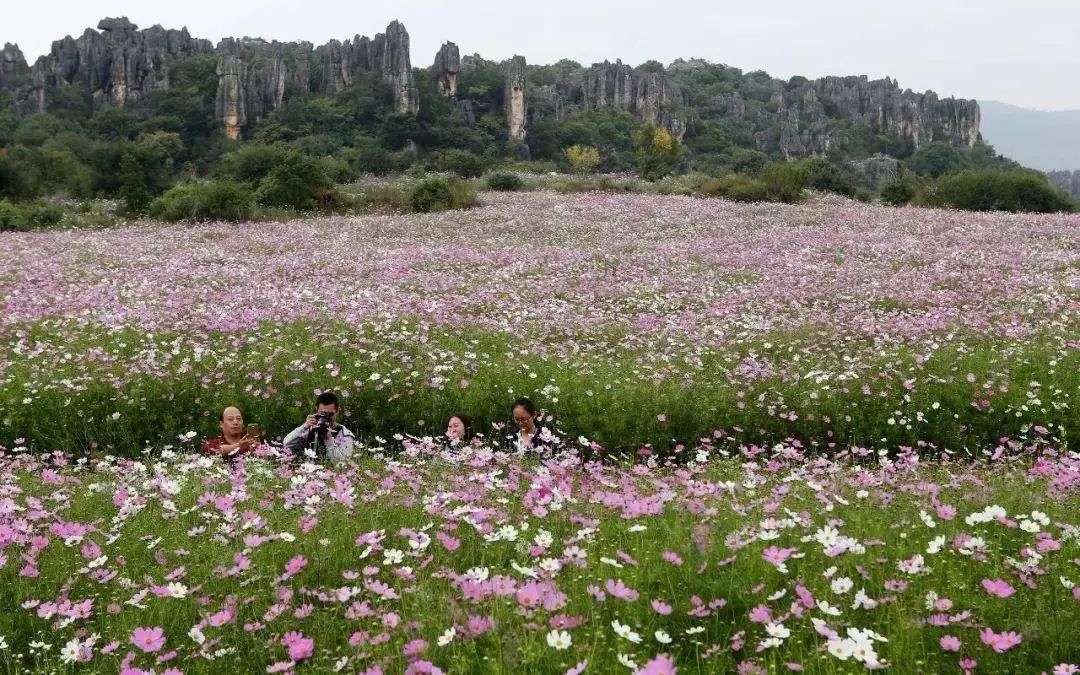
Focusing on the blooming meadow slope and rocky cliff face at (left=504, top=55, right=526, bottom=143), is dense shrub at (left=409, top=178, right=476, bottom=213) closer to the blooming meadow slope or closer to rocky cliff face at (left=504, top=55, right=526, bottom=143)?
the blooming meadow slope

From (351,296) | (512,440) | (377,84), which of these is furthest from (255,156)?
(377,84)

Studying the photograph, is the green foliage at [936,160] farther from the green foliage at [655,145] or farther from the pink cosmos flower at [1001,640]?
the pink cosmos flower at [1001,640]

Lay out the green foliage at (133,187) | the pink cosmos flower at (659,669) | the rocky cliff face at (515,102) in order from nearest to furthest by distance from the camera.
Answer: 1. the pink cosmos flower at (659,669)
2. the green foliage at (133,187)
3. the rocky cliff face at (515,102)

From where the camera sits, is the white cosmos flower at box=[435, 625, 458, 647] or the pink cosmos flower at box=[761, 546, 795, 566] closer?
the white cosmos flower at box=[435, 625, 458, 647]

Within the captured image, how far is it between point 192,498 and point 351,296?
1097 centimetres

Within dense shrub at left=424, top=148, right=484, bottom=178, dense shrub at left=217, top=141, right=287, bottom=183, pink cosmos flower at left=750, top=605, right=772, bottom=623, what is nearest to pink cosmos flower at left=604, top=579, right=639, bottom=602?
pink cosmos flower at left=750, top=605, right=772, bottom=623

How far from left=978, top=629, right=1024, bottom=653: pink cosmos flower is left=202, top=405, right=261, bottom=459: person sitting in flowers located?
25.0 ft

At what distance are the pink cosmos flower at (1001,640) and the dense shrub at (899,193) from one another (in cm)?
4850

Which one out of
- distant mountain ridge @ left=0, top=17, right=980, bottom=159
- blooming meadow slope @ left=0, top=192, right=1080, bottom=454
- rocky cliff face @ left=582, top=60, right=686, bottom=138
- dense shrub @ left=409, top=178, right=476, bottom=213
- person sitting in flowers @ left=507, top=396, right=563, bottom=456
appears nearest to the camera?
person sitting in flowers @ left=507, top=396, right=563, bottom=456

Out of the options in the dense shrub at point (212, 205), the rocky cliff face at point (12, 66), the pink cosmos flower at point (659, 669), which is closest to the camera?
the pink cosmos flower at point (659, 669)

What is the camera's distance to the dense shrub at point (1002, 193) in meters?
41.7

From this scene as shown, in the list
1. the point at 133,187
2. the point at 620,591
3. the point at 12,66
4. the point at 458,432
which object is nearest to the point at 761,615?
the point at 620,591

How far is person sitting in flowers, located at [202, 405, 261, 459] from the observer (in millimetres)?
8969

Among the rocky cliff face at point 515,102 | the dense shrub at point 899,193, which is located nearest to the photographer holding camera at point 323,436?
the dense shrub at point 899,193
